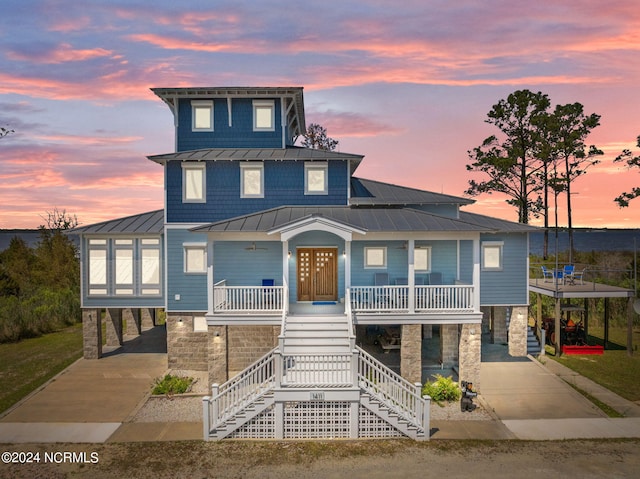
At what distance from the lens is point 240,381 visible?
1258 centimetres

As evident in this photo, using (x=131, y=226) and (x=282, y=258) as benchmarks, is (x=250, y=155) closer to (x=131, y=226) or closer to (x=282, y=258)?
(x=282, y=258)

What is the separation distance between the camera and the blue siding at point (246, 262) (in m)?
18.4

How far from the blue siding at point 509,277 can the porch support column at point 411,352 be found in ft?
19.1

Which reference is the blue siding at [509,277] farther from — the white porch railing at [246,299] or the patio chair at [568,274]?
the white porch railing at [246,299]

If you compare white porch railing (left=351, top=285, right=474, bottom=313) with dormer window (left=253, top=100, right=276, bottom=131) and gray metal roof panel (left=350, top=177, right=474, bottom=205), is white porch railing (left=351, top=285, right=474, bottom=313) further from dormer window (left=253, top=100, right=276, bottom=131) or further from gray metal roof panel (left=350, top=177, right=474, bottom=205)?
dormer window (left=253, top=100, right=276, bottom=131)

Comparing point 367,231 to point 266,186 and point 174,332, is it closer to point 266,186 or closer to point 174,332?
point 266,186

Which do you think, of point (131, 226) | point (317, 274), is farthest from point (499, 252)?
point (131, 226)

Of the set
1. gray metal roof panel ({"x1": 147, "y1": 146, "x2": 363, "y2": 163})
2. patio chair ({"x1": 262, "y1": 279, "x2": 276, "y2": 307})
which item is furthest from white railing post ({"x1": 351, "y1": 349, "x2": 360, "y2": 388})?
gray metal roof panel ({"x1": 147, "y1": 146, "x2": 363, "y2": 163})

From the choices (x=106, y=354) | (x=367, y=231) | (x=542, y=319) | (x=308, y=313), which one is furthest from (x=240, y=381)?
(x=542, y=319)

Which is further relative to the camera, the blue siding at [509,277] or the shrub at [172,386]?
the blue siding at [509,277]

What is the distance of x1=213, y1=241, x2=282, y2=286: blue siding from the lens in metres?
18.4

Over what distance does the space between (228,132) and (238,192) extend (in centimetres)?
327

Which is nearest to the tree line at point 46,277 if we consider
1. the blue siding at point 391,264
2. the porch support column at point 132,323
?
the porch support column at point 132,323

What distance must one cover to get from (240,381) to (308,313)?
4383mm
